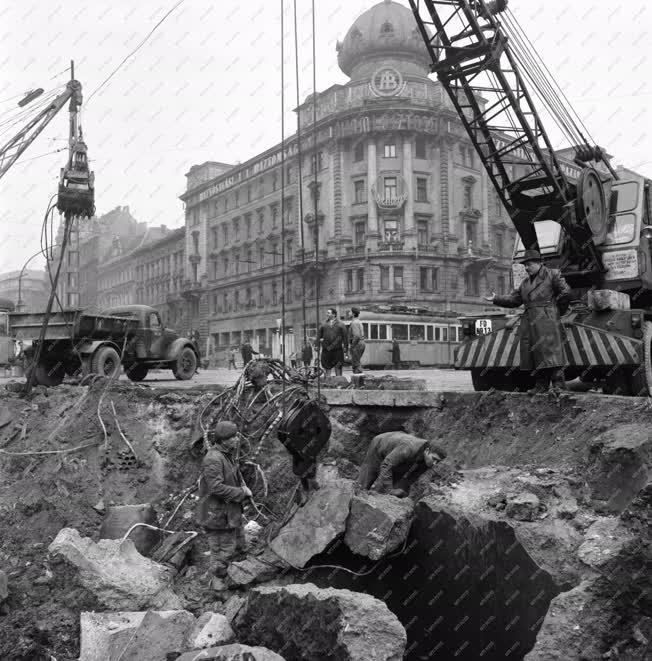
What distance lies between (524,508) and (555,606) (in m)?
0.99

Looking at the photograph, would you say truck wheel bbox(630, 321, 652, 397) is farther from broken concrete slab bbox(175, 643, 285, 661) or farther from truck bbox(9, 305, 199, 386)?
truck bbox(9, 305, 199, 386)

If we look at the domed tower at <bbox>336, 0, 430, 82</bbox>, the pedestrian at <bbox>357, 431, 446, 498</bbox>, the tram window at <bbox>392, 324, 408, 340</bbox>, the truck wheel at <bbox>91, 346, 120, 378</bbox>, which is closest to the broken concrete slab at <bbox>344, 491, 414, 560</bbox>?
the pedestrian at <bbox>357, 431, 446, 498</bbox>

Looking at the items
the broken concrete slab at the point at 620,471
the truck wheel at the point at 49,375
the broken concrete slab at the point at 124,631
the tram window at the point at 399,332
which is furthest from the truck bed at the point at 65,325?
the tram window at the point at 399,332

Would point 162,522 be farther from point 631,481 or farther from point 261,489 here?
point 631,481

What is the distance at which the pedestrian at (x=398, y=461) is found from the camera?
6.23 meters

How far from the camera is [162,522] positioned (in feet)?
23.7

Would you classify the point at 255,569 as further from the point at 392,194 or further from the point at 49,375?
the point at 392,194

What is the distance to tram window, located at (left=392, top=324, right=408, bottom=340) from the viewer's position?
2654 centimetres

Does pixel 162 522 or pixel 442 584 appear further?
pixel 162 522

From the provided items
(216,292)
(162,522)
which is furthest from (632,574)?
(216,292)

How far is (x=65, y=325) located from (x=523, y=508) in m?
9.56

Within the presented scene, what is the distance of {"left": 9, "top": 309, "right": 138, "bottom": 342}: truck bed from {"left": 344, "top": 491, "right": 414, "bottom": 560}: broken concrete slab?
26.4 feet

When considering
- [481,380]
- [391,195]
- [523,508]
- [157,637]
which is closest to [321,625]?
[157,637]

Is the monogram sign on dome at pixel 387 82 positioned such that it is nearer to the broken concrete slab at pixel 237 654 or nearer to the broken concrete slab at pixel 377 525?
the broken concrete slab at pixel 377 525
